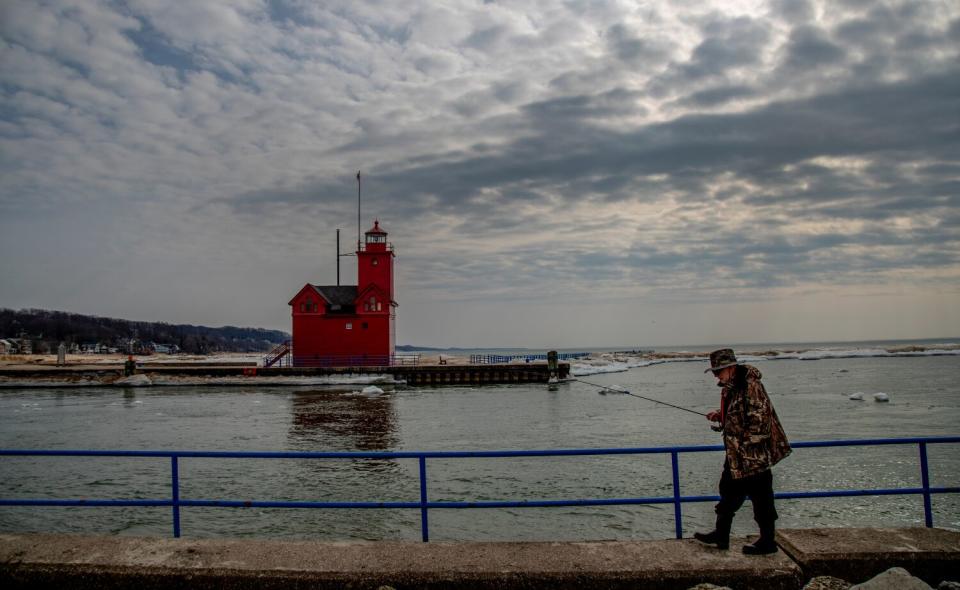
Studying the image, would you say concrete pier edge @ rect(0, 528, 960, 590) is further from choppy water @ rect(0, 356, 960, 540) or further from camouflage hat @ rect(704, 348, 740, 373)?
choppy water @ rect(0, 356, 960, 540)

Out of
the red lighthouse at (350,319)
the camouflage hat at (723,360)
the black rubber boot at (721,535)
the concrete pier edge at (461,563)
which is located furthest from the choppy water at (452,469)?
the red lighthouse at (350,319)

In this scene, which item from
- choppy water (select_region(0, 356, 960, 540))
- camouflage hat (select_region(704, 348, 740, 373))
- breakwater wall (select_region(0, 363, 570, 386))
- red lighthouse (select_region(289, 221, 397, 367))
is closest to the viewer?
camouflage hat (select_region(704, 348, 740, 373))

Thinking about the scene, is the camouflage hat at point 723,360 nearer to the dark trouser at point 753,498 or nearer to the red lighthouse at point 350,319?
the dark trouser at point 753,498

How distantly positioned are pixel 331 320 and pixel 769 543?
4565 centimetres

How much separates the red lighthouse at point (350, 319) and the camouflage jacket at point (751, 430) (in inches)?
1732

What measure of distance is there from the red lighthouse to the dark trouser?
4386 cm

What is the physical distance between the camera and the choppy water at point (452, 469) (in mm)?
10570

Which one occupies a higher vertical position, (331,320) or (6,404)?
(331,320)

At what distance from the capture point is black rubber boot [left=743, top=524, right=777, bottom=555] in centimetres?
477

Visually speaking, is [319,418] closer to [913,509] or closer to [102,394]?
[913,509]

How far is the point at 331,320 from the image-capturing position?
4841 cm

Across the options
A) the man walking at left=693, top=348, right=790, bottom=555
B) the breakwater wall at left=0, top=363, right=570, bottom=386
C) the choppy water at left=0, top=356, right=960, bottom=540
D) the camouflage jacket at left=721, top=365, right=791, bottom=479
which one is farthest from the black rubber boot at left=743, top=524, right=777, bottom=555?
the breakwater wall at left=0, top=363, right=570, bottom=386

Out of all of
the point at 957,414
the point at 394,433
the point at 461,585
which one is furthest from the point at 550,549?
the point at 957,414

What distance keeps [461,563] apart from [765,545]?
7.49 feet
